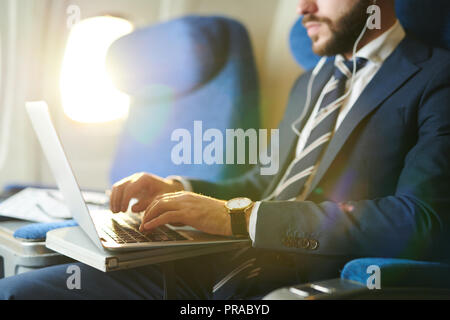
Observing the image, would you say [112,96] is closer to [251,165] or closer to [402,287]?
[251,165]

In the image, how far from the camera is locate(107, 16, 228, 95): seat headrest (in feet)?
4.32

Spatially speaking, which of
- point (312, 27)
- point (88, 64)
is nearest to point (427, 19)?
point (312, 27)

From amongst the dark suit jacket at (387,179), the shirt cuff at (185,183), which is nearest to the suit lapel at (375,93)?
the dark suit jacket at (387,179)

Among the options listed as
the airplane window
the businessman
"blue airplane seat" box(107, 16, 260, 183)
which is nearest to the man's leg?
the businessman

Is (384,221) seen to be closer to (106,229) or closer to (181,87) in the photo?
(106,229)

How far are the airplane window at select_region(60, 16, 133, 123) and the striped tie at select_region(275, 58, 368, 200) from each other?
3.72 ft

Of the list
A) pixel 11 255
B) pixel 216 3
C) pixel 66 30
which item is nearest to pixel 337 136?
pixel 11 255

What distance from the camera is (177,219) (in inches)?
27.8

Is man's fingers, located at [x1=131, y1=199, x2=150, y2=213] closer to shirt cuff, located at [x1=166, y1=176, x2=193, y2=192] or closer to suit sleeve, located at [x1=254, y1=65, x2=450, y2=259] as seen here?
shirt cuff, located at [x1=166, y1=176, x2=193, y2=192]

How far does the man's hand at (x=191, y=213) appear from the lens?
27.6 inches

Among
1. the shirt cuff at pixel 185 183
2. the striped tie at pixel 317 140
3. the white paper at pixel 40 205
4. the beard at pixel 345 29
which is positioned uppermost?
the beard at pixel 345 29

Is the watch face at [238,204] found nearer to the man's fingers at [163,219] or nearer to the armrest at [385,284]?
the man's fingers at [163,219]

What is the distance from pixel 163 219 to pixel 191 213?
6cm

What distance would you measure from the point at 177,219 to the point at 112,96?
137 cm
